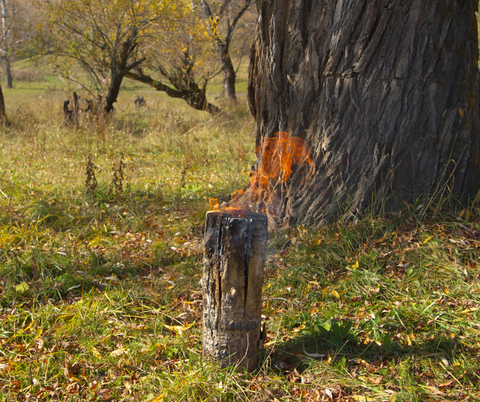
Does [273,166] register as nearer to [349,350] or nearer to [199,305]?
[199,305]

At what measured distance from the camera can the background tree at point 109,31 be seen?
955 cm

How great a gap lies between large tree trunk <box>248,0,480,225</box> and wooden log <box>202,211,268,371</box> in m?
1.82

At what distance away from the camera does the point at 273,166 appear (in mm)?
4398

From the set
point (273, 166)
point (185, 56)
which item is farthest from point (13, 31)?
point (273, 166)

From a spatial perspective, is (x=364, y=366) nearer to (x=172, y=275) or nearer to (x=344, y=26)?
(x=172, y=275)

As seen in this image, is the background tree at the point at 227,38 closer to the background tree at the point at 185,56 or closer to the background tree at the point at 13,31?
the background tree at the point at 185,56

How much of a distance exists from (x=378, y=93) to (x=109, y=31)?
28.1 feet

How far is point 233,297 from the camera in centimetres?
236

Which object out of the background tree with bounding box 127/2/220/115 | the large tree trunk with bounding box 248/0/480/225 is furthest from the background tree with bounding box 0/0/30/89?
the large tree trunk with bounding box 248/0/480/225

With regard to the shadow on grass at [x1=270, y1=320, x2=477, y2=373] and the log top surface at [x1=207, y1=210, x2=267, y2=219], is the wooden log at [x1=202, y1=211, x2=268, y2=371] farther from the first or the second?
the shadow on grass at [x1=270, y1=320, x2=477, y2=373]

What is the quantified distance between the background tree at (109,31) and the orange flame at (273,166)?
256 inches

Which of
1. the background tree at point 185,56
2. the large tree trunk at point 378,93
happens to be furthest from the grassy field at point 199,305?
the background tree at point 185,56

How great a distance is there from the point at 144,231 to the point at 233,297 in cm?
262

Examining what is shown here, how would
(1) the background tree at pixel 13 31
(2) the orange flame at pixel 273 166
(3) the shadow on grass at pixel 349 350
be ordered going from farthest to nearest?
(1) the background tree at pixel 13 31, (2) the orange flame at pixel 273 166, (3) the shadow on grass at pixel 349 350
